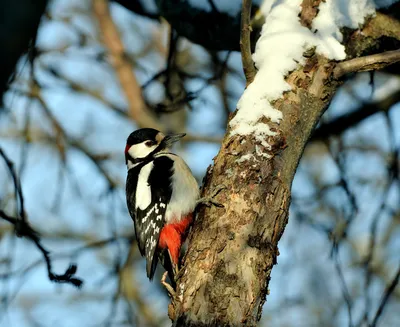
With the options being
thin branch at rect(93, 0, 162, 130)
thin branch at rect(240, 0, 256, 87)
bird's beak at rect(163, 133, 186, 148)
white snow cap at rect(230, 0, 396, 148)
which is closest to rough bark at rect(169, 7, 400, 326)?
white snow cap at rect(230, 0, 396, 148)

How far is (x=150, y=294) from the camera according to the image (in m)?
8.43

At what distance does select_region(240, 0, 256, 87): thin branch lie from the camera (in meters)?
2.81

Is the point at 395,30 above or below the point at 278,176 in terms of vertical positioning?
above

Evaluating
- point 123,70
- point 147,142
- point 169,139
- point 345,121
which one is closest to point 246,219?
point 169,139

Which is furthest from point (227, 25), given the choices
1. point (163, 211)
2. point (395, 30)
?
point (163, 211)

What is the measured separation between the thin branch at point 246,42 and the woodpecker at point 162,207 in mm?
871

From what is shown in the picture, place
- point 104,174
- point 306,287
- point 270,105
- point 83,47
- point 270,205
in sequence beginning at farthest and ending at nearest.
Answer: point 306,287 < point 83,47 < point 104,174 < point 270,105 < point 270,205

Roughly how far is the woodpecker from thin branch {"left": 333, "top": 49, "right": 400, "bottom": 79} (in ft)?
3.79

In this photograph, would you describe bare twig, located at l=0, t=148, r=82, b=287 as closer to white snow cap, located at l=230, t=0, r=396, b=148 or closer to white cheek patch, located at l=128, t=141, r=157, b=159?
white snow cap, located at l=230, t=0, r=396, b=148

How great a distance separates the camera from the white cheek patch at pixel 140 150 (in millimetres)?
4423

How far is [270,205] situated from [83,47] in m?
3.09

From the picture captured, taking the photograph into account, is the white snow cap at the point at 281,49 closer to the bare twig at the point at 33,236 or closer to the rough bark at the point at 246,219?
the rough bark at the point at 246,219

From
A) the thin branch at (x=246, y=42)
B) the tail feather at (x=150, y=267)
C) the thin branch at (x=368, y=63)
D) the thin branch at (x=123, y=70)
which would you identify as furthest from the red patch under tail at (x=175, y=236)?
the thin branch at (x=123, y=70)

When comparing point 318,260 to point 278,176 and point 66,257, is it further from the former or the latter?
point 278,176
